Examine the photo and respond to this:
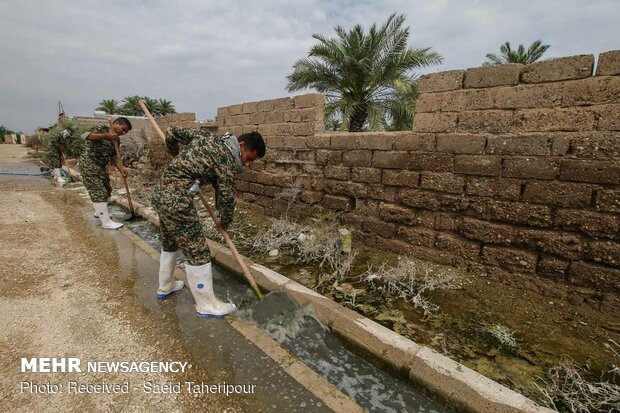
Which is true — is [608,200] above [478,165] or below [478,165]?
below

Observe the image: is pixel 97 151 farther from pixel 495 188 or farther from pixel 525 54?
pixel 525 54

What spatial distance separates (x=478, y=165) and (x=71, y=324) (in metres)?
4.26

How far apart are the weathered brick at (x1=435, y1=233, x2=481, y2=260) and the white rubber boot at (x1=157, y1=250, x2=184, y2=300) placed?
303 centimetres

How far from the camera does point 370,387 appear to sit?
2158 mm

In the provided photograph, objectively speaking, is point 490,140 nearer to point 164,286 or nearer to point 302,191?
point 302,191

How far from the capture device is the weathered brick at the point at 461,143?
10.4 feet

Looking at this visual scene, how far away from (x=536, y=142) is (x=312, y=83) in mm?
9223

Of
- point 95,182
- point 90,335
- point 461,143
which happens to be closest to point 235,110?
point 95,182

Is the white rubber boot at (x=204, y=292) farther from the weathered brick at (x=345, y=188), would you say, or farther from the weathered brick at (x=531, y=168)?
the weathered brick at (x=531, y=168)

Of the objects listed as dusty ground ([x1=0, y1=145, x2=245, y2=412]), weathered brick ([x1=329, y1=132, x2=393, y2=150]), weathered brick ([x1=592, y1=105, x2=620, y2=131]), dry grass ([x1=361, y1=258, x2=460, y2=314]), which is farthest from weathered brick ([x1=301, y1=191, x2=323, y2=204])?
weathered brick ([x1=592, y1=105, x2=620, y2=131])

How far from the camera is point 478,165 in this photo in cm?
319

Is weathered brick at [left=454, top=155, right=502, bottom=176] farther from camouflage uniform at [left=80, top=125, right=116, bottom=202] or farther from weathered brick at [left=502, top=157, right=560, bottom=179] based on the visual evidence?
camouflage uniform at [left=80, top=125, right=116, bottom=202]

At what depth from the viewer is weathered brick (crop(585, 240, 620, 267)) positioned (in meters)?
2.58

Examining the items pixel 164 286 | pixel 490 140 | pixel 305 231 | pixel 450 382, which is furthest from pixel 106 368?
pixel 490 140
